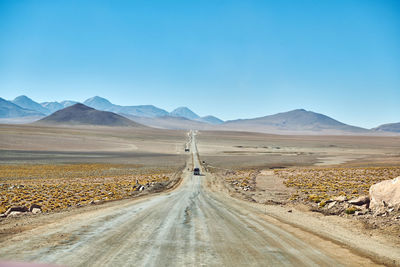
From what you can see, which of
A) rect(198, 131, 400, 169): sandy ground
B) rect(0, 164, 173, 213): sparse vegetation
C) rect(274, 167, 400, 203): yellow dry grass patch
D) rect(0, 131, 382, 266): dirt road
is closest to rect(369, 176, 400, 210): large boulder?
rect(274, 167, 400, 203): yellow dry grass patch

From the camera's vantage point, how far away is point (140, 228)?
1106 centimetres

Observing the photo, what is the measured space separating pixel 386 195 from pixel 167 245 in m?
10.8

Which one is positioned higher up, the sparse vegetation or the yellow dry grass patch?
the yellow dry grass patch

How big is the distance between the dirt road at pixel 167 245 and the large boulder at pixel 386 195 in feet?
17.6

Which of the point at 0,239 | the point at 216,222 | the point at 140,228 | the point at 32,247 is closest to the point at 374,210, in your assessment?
the point at 216,222

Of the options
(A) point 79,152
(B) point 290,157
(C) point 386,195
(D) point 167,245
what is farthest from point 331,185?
(A) point 79,152

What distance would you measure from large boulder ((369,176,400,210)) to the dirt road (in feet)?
17.6

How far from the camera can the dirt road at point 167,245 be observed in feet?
24.7

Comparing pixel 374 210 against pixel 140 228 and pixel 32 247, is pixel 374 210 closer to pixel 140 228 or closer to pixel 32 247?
pixel 140 228

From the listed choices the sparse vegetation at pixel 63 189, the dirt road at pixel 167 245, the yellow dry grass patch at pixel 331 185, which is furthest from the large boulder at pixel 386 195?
the sparse vegetation at pixel 63 189

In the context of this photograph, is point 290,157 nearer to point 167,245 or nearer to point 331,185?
point 331,185

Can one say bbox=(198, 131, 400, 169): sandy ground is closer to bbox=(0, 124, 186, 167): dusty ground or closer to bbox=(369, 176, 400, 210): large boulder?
bbox=(0, 124, 186, 167): dusty ground

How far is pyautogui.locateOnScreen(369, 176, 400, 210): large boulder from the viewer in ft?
44.3

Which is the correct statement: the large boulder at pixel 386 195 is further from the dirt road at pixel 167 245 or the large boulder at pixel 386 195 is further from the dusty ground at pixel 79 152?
the dusty ground at pixel 79 152
